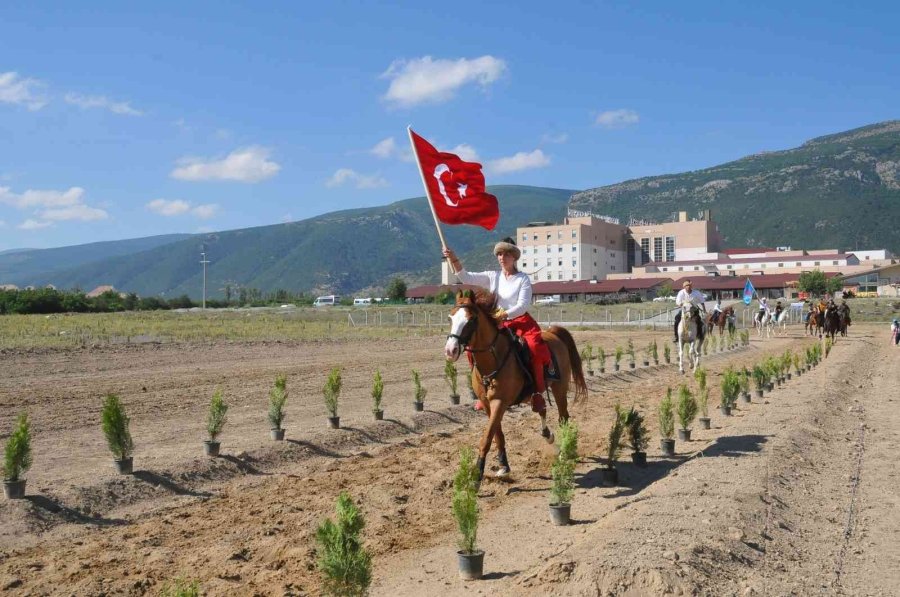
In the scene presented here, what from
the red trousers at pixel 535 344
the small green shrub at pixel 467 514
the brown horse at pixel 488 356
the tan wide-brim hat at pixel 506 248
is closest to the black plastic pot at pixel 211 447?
the brown horse at pixel 488 356

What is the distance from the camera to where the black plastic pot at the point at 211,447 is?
11.5 m

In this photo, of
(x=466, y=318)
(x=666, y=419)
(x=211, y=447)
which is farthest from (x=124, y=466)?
(x=666, y=419)

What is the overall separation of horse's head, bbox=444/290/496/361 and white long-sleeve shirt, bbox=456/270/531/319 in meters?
0.37

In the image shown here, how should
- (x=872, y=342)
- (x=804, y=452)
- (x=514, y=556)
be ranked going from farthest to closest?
(x=872, y=342) → (x=804, y=452) → (x=514, y=556)

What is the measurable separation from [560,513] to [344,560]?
3.35 meters

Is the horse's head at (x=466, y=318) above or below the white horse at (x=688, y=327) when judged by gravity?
above

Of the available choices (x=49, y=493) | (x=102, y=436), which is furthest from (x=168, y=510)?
(x=102, y=436)

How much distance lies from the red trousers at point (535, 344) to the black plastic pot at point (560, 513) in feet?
7.79

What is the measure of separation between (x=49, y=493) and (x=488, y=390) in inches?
215

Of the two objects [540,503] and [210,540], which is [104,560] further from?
[540,503]

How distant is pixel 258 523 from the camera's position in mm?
8508

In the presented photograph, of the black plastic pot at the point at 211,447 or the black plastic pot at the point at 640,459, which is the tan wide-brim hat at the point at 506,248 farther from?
the black plastic pot at the point at 211,447

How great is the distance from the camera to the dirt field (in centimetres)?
635

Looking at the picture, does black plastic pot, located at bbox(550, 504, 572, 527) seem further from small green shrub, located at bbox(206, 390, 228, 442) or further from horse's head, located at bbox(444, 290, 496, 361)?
small green shrub, located at bbox(206, 390, 228, 442)
